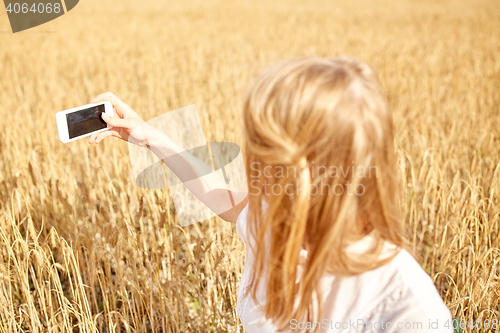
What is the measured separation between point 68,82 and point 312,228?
405 cm

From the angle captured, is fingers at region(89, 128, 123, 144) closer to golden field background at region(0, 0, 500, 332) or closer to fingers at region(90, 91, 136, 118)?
fingers at region(90, 91, 136, 118)

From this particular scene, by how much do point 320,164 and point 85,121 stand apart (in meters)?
0.63

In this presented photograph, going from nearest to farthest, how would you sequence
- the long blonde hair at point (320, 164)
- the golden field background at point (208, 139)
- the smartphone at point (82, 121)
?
1. the long blonde hair at point (320, 164)
2. the smartphone at point (82, 121)
3. the golden field background at point (208, 139)

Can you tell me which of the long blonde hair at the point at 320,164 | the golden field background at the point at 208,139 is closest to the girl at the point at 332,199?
the long blonde hair at the point at 320,164

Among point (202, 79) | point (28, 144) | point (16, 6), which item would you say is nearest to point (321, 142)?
point (28, 144)

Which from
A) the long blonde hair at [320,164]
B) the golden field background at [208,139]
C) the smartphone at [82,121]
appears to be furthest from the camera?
the golden field background at [208,139]

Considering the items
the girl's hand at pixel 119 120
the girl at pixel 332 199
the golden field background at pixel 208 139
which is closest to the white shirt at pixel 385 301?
the girl at pixel 332 199

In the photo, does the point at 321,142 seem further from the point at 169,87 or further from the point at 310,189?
the point at 169,87

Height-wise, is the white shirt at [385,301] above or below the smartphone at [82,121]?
below

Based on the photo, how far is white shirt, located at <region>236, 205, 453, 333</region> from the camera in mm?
532

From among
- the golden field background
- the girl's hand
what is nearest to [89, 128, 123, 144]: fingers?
the girl's hand

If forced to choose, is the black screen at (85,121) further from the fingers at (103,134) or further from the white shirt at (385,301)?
the white shirt at (385,301)

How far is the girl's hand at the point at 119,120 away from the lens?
0.90 meters

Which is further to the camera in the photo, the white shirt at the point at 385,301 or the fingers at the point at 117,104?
the fingers at the point at 117,104
